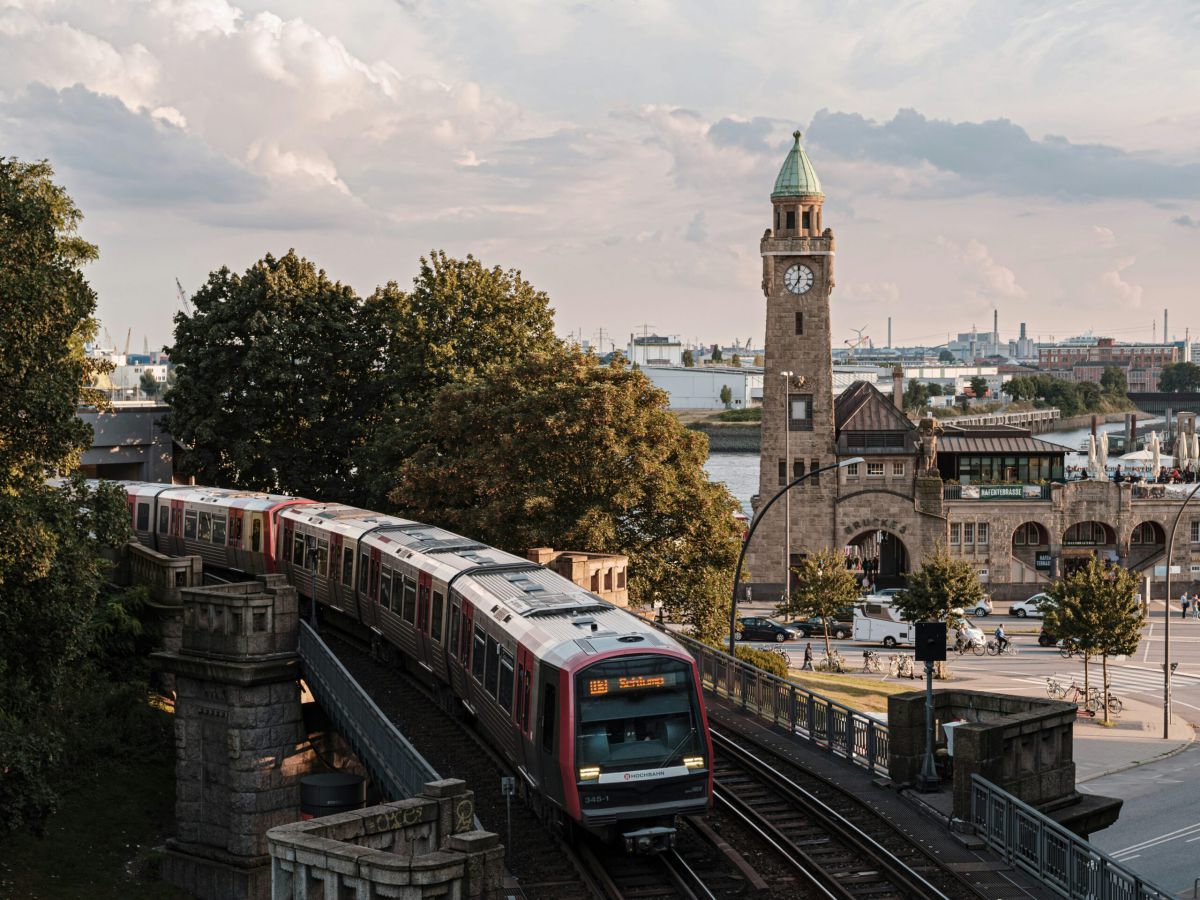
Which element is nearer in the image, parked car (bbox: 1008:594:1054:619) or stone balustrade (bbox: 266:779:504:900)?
stone balustrade (bbox: 266:779:504:900)

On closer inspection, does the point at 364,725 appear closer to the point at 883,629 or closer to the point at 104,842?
the point at 104,842

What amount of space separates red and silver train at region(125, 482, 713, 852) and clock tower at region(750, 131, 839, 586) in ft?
166

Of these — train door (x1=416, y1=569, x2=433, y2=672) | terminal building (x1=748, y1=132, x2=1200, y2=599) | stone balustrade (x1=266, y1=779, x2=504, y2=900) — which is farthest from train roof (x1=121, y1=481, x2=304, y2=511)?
terminal building (x1=748, y1=132, x2=1200, y2=599)

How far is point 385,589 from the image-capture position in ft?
105

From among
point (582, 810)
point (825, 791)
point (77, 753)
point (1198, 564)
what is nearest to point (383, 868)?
point (582, 810)

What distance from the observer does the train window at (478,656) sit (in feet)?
81.1

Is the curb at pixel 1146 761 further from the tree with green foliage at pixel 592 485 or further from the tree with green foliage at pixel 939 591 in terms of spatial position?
the tree with green foliage at pixel 592 485

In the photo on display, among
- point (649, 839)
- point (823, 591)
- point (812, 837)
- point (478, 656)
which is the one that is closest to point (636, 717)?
point (649, 839)

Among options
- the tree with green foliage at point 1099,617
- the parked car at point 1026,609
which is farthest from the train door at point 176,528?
the parked car at point 1026,609

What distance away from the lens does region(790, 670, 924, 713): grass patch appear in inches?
2041

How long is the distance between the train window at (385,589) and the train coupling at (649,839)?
1237cm

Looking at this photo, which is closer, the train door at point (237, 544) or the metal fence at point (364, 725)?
the metal fence at point (364, 725)

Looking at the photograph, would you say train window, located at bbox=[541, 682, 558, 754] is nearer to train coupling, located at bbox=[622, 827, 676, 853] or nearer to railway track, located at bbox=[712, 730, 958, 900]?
train coupling, located at bbox=[622, 827, 676, 853]

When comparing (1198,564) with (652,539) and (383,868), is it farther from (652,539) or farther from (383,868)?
(383,868)
